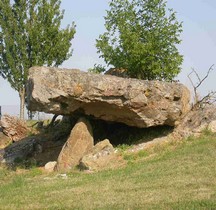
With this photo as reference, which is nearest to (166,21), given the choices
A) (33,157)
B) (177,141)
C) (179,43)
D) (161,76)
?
(179,43)

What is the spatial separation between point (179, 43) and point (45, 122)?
25.7 feet

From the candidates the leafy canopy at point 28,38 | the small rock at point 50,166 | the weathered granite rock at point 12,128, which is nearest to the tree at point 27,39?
the leafy canopy at point 28,38

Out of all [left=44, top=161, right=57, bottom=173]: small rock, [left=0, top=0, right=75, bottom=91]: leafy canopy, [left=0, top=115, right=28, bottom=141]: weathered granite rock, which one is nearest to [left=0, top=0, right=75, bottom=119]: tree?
[left=0, top=0, right=75, bottom=91]: leafy canopy

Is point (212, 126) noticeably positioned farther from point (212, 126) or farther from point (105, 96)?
point (105, 96)

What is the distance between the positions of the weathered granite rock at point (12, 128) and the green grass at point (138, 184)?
5691 millimetres

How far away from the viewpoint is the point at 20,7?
28.2 m

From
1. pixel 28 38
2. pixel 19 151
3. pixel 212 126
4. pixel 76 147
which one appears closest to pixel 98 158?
pixel 76 147

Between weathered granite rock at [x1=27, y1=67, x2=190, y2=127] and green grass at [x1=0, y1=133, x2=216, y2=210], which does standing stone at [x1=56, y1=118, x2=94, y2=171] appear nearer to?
weathered granite rock at [x1=27, y1=67, x2=190, y2=127]

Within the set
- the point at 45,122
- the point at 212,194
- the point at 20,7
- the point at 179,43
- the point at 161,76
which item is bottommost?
the point at 212,194

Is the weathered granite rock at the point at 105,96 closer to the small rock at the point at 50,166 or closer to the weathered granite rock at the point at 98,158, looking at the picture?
the weathered granite rock at the point at 98,158

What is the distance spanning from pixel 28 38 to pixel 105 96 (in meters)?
15.0

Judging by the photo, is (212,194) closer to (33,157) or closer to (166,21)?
(33,157)

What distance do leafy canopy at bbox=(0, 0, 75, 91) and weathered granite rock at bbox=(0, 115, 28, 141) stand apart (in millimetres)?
6942

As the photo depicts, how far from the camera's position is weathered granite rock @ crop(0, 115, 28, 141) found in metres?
20.9
